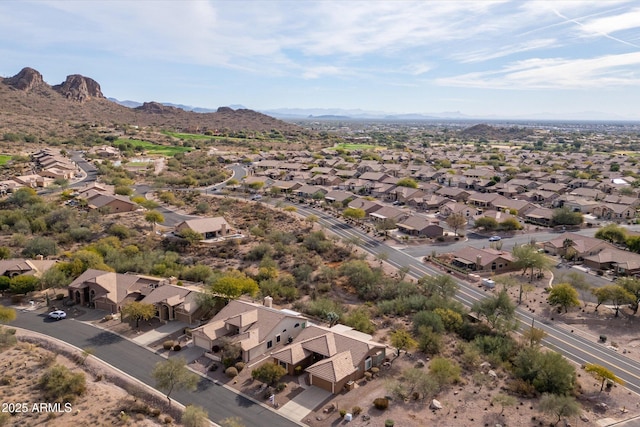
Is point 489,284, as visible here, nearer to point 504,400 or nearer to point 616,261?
point 616,261

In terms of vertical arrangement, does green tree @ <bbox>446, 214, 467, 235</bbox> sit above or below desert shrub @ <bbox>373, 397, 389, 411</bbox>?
above

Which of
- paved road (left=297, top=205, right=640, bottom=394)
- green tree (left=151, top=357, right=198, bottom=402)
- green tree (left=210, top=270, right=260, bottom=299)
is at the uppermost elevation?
green tree (left=210, top=270, right=260, bottom=299)

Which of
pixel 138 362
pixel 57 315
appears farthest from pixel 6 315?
pixel 138 362

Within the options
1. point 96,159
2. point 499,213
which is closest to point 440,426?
point 499,213

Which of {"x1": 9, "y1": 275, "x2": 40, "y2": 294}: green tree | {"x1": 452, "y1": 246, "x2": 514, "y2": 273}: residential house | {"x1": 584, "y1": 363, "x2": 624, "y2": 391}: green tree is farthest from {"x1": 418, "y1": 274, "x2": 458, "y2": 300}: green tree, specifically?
{"x1": 9, "y1": 275, "x2": 40, "y2": 294}: green tree

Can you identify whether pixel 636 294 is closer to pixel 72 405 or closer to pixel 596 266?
pixel 596 266

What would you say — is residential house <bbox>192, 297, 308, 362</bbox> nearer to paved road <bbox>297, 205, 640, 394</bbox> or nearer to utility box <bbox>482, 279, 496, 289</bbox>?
paved road <bbox>297, 205, 640, 394</bbox>
